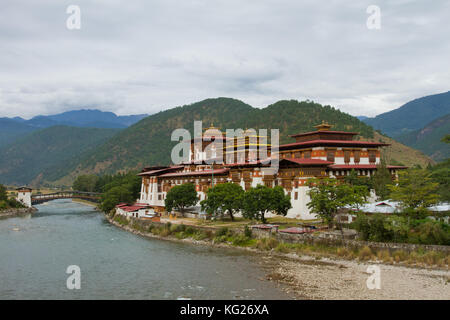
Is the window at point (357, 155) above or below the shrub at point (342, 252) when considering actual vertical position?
above

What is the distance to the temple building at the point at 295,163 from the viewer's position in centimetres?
6159

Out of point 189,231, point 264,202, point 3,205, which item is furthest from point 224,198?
point 3,205

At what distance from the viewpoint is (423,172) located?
45.7 meters

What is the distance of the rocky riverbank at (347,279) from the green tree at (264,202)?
1327 centimetres

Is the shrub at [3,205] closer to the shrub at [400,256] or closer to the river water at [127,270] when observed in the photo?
the river water at [127,270]

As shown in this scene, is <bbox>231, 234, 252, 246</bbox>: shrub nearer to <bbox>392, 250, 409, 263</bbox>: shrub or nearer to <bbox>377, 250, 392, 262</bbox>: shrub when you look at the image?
<bbox>377, 250, 392, 262</bbox>: shrub

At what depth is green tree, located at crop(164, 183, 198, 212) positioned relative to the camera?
251 ft

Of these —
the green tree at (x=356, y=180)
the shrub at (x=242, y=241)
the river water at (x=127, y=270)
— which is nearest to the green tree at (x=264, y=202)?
the shrub at (x=242, y=241)

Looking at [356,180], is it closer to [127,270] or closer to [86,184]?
[127,270]

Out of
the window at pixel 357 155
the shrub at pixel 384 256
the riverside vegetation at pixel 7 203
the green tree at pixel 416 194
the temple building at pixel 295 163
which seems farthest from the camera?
the riverside vegetation at pixel 7 203

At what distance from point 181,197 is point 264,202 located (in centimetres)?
2397

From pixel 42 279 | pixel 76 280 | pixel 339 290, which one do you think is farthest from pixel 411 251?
pixel 42 279

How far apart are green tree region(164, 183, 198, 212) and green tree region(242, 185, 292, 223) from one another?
20.4 m

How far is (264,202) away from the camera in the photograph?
56.2 metres
